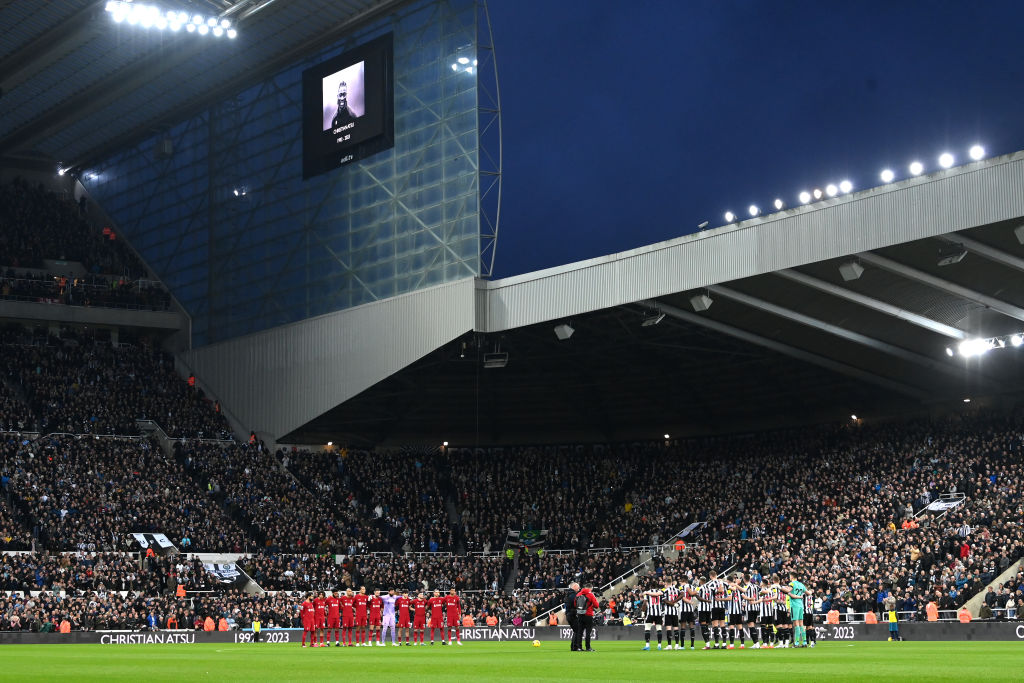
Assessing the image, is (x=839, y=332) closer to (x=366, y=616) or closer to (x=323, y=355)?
(x=366, y=616)

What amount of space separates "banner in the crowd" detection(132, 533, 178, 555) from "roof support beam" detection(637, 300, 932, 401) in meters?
23.2

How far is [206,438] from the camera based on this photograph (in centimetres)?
6500

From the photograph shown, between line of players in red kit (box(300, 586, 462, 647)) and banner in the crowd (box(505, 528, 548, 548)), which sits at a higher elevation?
banner in the crowd (box(505, 528, 548, 548))

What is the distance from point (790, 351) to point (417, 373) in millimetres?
17428

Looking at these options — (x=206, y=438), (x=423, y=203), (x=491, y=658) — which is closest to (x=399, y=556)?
(x=206, y=438)

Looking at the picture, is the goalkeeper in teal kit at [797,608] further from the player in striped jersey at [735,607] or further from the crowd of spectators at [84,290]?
the crowd of spectators at [84,290]

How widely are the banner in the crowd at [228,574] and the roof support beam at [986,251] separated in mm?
31869

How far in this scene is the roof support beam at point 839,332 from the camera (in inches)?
1870

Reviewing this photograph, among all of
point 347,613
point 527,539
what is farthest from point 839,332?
point 347,613

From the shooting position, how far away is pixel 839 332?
48969 mm

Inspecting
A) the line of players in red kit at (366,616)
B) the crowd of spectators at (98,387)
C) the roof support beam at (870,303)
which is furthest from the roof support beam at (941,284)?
the crowd of spectators at (98,387)

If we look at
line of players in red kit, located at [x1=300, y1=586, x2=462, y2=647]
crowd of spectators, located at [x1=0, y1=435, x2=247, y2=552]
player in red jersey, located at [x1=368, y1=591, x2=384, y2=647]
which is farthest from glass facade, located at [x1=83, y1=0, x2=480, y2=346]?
player in red jersey, located at [x1=368, y1=591, x2=384, y2=647]

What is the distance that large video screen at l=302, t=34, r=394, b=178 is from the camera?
196 feet

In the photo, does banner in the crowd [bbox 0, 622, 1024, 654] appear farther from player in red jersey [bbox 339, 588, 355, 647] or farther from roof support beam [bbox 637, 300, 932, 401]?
roof support beam [bbox 637, 300, 932, 401]
